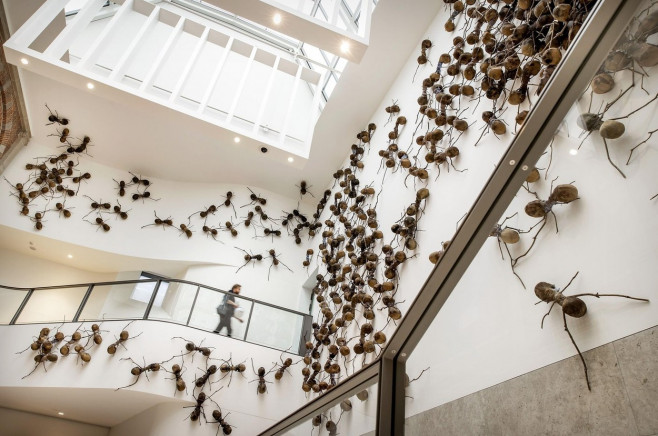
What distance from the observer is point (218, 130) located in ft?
21.2

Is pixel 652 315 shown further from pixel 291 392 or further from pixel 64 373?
pixel 64 373

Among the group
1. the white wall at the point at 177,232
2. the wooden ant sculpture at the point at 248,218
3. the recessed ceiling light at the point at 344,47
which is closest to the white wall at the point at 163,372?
the white wall at the point at 177,232

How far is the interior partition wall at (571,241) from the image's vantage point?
1041mm

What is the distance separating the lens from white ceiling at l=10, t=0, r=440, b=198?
6359 millimetres

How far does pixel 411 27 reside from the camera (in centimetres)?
620

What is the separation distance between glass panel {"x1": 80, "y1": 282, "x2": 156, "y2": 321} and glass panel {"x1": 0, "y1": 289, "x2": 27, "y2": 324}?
1111mm

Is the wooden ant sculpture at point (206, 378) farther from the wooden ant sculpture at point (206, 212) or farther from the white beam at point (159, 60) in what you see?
the white beam at point (159, 60)

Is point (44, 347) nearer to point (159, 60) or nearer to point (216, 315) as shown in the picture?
point (216, 315)

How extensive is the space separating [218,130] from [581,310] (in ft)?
18.2

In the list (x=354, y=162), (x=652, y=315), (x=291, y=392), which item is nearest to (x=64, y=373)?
(x=291, y=392)

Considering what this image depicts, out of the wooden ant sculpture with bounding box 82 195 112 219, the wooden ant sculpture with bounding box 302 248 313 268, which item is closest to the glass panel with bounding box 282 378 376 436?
the wooden ant sculpture with bounding box 302 248 313 268

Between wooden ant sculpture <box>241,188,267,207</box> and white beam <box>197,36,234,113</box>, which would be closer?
white beam <box>197,36,234,113</box>

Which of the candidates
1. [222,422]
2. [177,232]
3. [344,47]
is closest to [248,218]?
[177,232]

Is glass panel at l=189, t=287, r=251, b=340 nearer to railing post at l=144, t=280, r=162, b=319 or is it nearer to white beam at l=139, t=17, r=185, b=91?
railing post at l=144, t=280, r=162, b=319
